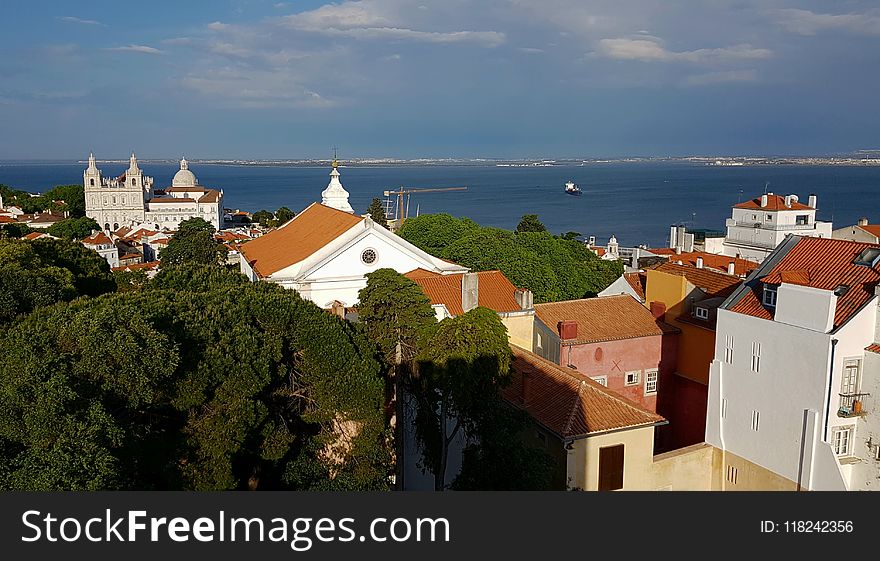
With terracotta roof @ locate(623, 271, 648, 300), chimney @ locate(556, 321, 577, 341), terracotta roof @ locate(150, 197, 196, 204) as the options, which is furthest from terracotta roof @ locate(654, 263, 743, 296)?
terracotta roof @ locate(150, 197, 196, 204)

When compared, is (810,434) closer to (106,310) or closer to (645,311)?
(645,311)

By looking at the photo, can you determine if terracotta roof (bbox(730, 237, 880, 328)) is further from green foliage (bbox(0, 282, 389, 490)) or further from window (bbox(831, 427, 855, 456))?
green foliage (bbox(0, 282, 389, 490))

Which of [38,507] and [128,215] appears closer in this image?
[38,507]

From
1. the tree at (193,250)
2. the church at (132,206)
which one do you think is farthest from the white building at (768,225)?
the church at (132,206)

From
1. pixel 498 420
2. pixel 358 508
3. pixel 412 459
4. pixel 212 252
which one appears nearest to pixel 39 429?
pixel 358 508

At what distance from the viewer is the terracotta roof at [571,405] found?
13641 mm

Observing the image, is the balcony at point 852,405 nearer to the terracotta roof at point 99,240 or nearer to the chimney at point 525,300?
the chimney at point 525,300

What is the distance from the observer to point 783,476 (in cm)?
1460

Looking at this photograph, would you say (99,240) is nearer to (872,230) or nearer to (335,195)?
(335,195)

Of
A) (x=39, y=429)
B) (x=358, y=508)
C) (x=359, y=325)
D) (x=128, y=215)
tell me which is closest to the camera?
(x=358, y=508)

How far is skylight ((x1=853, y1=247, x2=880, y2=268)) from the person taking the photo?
15008 millimetres

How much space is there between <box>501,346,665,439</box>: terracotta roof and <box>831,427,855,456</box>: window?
312 centimetres

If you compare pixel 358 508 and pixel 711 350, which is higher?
pixel 358 508

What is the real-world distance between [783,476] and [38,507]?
43.2 ft
